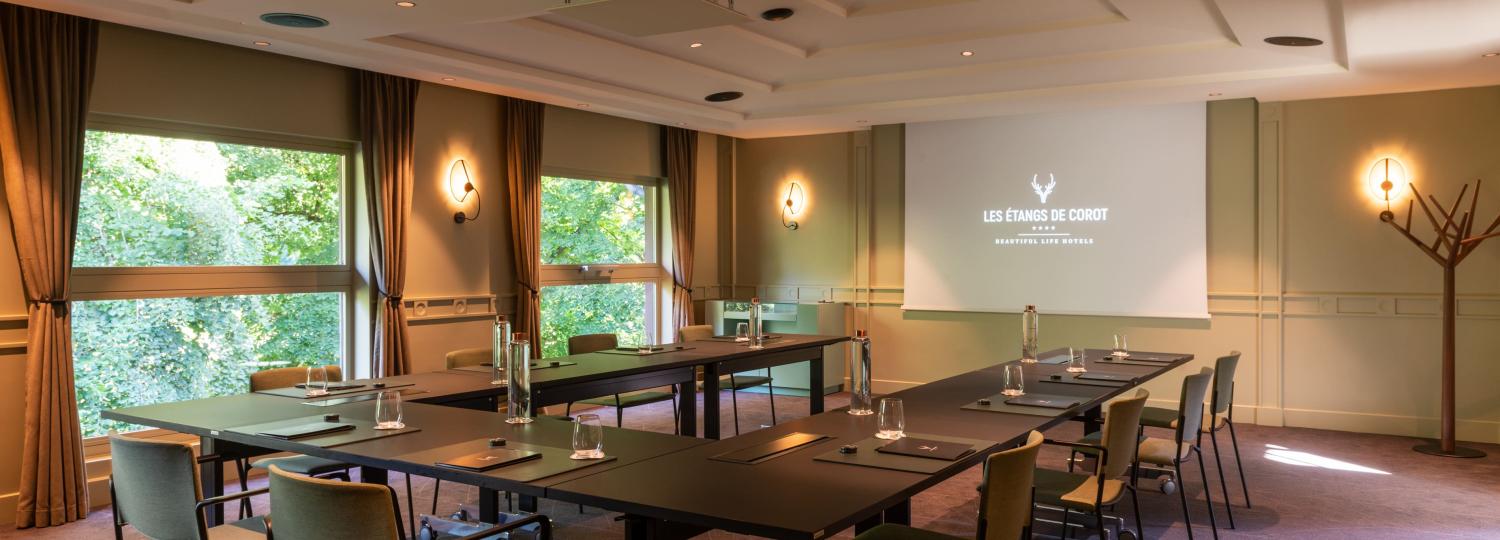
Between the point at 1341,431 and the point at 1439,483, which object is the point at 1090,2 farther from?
the point at 1341,431

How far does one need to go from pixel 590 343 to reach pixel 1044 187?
4040 millimetres

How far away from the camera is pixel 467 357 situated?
17.6 feet

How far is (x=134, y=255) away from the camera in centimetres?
534

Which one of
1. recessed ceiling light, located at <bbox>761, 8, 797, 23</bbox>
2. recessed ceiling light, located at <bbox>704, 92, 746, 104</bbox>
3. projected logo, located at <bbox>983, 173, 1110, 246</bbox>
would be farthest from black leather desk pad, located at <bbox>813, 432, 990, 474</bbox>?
projected logo, located at <bbox>983, 173, 1110, 246</bbox>

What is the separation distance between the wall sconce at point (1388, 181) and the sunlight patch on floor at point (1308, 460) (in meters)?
1.87

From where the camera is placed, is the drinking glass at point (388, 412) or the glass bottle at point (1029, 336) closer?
the drinking glass at point (388, 412)

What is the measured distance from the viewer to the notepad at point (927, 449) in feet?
9.43

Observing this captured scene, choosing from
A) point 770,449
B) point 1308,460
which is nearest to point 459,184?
point 770,449

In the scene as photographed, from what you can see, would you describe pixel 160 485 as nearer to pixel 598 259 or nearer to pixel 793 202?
pixel 598 259

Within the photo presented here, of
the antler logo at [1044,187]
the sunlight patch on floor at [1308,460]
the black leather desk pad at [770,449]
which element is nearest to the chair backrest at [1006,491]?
the black leather desk pad at [770,449]

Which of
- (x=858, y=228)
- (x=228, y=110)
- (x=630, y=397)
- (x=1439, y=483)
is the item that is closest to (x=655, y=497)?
(x=630, y=397)

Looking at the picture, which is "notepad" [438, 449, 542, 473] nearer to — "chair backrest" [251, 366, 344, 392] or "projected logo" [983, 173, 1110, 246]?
"chair backrest" [251, 366, 344, 392]

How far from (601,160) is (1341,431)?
237 inches

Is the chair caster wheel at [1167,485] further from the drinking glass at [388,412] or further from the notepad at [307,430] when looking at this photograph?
the notepad at [307,430]
